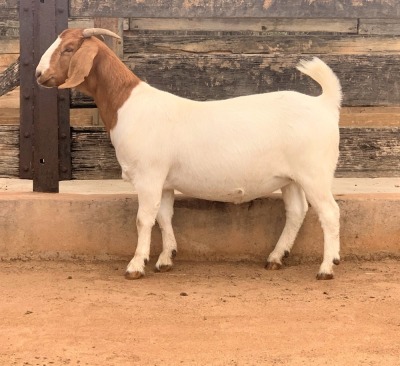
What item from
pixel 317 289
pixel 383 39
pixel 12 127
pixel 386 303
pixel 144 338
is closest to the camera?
pixel 144 338

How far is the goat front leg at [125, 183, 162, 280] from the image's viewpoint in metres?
5.06

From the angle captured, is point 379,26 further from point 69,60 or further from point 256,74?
point 69,60

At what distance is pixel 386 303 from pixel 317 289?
49 centimetres

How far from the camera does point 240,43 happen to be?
10641mm

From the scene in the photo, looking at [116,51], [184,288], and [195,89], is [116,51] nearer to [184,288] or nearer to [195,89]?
[195,89]

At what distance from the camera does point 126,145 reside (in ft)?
16.6

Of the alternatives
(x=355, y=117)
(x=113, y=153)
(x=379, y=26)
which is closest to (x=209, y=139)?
(x=113, y=153)

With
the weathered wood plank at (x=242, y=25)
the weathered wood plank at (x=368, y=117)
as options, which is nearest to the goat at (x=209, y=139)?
the weathered wood plank at (x=368, y=117)

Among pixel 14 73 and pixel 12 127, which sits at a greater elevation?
pixel 14 73

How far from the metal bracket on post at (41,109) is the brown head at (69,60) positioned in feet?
2.09

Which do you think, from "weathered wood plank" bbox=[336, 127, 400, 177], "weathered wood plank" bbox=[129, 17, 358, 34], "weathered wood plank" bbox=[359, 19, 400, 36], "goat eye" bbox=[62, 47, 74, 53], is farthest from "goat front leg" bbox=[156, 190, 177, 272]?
"weathered wood plank" bbox=[359, 19, 400, 36]

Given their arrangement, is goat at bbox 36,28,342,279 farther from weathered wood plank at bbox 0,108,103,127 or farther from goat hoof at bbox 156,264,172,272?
weathered wood plank at bbox 0,108,103,127

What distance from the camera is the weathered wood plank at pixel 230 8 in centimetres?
587

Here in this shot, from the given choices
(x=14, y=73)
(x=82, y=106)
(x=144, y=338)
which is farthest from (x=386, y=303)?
(x=14, y=73)
